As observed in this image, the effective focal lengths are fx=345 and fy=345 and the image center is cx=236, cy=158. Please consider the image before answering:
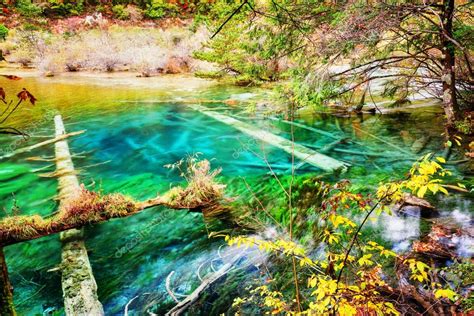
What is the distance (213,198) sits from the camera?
18.0ft

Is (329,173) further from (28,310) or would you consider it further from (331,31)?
(28,310)

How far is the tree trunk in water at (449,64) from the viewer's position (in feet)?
19.9

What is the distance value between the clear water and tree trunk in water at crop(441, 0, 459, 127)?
61 cm

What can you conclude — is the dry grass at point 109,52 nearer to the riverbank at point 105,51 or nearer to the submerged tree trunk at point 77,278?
the riverbank at point 105,51

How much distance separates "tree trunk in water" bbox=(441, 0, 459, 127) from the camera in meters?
6.07

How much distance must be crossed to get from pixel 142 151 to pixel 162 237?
159 inches

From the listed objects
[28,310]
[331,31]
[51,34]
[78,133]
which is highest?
[51,34]

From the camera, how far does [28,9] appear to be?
87.7ft

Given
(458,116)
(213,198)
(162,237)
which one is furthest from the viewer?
(458,116)

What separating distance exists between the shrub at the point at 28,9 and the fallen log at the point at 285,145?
73.8 ft

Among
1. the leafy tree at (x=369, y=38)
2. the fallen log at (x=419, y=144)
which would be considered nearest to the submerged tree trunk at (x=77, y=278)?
the leafy tree at (x=369, y=38)

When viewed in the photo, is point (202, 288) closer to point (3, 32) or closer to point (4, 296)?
point (4, 296)

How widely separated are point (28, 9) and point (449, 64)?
30.1 m

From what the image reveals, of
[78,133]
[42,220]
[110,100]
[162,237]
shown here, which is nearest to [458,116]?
[162,237]
